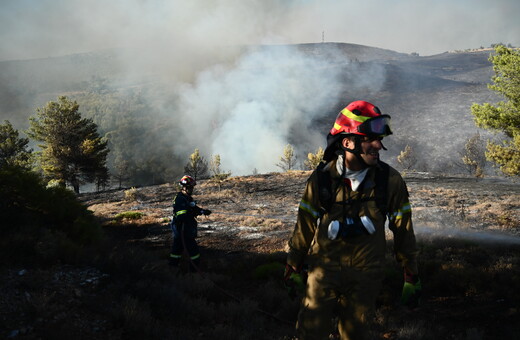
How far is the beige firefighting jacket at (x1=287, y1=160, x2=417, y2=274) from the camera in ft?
8.38

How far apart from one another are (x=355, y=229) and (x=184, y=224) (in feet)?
16.2

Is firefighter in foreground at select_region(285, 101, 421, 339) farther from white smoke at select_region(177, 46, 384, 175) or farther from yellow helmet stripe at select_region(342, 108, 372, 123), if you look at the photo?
white smoke at select_region(177, 46, 384, 175)

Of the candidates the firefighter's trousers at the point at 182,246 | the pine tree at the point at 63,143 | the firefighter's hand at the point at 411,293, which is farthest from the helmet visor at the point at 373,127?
the pine tree at the point at 63,143

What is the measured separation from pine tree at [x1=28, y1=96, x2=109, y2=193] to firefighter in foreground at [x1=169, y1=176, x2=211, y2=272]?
2606cm

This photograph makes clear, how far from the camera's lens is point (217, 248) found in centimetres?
1102

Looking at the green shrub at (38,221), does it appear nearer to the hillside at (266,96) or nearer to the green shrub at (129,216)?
the green shrub at (129,216)

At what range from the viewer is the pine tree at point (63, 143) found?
2923 centimetres

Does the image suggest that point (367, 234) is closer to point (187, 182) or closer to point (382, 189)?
point (382, 189)

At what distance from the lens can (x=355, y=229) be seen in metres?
2.48

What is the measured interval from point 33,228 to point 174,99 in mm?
128444

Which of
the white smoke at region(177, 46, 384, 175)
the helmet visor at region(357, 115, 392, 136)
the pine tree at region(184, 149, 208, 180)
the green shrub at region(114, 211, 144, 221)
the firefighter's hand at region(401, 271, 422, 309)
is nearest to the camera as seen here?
the helmet visor at region(357, 115, 392, 136)

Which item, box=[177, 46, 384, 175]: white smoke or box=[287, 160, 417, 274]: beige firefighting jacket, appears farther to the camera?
box=[177, 46, 384, 175]: white smoke

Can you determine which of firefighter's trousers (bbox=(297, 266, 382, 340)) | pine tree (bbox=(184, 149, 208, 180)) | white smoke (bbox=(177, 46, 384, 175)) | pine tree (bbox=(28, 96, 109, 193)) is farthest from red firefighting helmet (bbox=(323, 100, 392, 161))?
white smoke (bbox=(177, 46, 384, 175))

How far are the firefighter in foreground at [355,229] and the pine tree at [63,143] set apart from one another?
3077cm
